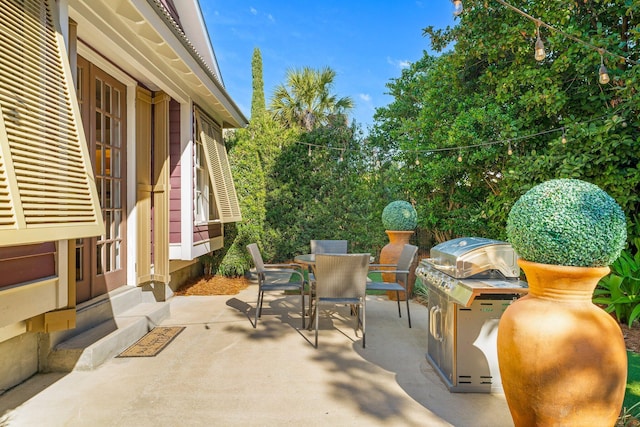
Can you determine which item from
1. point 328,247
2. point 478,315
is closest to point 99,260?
point 328,247

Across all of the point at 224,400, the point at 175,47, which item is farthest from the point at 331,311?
the point at 175,47

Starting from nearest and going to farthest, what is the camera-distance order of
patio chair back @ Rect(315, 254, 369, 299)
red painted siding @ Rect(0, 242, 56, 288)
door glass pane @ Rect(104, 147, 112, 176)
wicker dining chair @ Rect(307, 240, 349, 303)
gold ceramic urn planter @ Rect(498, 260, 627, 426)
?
gold ceramic urn planter @ Rect(498, 260, 627, 426) → red painted siding @ Rect(0, 242, 56, 288) → patio chair back @ Rect(315, 254, 369, 299) → door glass pane @ Rect(104, 147, 112, 176) → wicker dining chair @ Rect(307, 240, 349, 303)

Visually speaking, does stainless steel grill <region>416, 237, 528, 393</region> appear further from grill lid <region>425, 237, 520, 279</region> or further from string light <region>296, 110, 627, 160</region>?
string light <region>296, 110, 627, 160</region>

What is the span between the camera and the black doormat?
11.0 ft

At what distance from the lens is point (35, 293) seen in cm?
238

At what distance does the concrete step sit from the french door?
0.39m

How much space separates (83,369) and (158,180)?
8.82ft

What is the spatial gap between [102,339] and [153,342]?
0.57 meters

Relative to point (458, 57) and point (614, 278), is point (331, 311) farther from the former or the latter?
point (458, 57)

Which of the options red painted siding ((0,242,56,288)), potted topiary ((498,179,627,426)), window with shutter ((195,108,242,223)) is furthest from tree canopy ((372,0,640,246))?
red painted siding ((0,242,56,288))

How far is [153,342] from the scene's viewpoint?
3.67 meters

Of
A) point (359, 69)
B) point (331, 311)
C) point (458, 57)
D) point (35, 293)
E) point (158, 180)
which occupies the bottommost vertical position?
point (331, 311)

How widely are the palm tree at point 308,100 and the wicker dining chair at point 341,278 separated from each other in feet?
33.9

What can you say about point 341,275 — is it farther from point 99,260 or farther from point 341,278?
point 99,260
